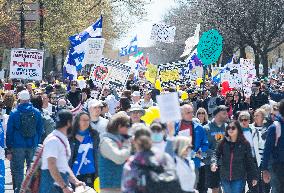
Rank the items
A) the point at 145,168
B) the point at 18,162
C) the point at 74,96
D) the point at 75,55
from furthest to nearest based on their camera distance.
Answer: the point at 75,55 < the point at 74,96 < the point at 18,162 < the point at 145,168

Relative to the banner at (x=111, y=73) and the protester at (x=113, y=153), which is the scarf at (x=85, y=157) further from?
the banner at (x=111, y=73)

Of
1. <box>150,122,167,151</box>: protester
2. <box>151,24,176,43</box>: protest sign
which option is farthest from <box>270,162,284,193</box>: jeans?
<box>151,24,176,43</box>: protest sign

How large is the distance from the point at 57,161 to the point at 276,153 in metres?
3.15

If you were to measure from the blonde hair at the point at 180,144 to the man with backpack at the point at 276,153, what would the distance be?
9.50 feet

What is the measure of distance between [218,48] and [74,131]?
12599mm

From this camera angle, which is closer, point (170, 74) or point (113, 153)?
point (113, 153)

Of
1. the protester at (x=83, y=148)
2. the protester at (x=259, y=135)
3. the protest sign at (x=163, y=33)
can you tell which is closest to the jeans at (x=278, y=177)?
the protester at (x=259, y=135)

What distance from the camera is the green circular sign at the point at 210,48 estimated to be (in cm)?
2278

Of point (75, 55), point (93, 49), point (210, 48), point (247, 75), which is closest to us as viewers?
point (93, 49)

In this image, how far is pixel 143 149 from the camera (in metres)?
7.51

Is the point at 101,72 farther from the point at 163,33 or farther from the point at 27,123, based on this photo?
the point at 163,33

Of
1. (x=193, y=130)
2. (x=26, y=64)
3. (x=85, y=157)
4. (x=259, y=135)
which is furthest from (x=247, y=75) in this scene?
(x=85, y=157)

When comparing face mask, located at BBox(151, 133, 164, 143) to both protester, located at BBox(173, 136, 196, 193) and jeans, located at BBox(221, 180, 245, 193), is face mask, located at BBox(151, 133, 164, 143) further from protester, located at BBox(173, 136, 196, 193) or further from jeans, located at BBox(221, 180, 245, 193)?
jeans, located at BBox(221, 180, 245, 193)

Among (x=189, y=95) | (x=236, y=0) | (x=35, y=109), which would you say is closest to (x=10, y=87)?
(x=189, y=95)
